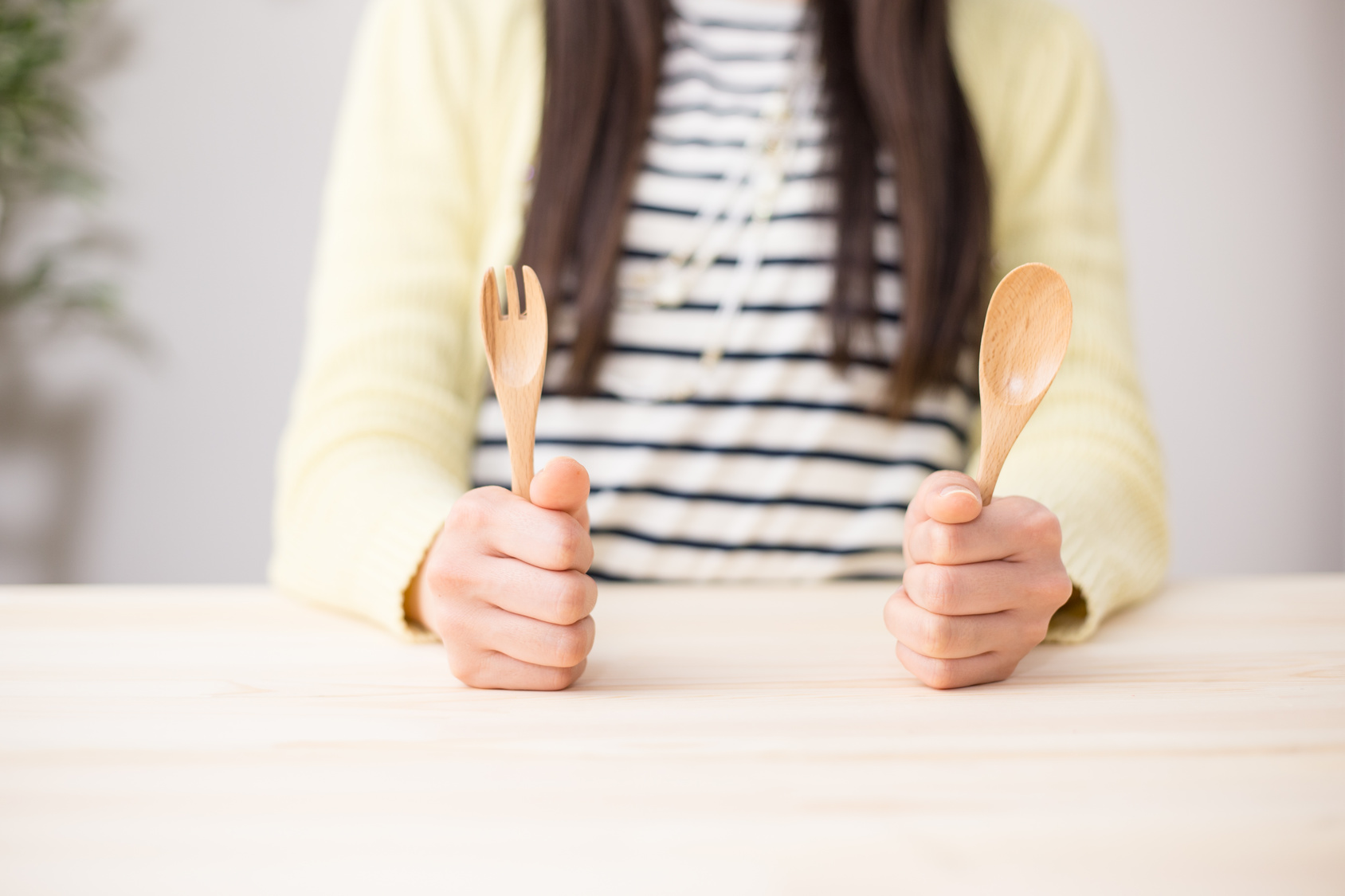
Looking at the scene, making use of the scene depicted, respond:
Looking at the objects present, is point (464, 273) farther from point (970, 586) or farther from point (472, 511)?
point (970, 586)

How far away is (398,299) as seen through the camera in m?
0.81

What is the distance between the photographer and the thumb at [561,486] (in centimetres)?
42

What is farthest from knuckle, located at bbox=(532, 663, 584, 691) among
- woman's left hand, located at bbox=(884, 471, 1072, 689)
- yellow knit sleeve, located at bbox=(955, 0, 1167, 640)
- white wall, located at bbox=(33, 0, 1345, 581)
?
white wall, located at bbox=(33, 0, 1345, 581)

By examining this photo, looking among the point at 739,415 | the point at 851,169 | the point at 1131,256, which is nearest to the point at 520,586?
the point at 739,415

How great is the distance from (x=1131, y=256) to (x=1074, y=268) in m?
1.28

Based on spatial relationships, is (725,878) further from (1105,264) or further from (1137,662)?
(1105,264)

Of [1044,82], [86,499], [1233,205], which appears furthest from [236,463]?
[1233,205]

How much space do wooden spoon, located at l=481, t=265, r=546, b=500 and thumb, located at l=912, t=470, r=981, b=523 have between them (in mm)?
187

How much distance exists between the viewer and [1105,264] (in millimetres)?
878

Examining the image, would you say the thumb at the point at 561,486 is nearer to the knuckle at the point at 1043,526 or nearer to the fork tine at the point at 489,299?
the fork tine at the point at 489,299

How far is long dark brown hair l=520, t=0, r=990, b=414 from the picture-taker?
0.81 meters

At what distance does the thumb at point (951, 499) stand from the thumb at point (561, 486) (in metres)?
0.16

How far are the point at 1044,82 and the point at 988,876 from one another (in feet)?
2.92

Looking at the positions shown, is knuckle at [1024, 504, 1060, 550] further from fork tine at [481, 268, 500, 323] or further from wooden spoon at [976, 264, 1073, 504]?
fork tine at [481, 268, 500, 323]
